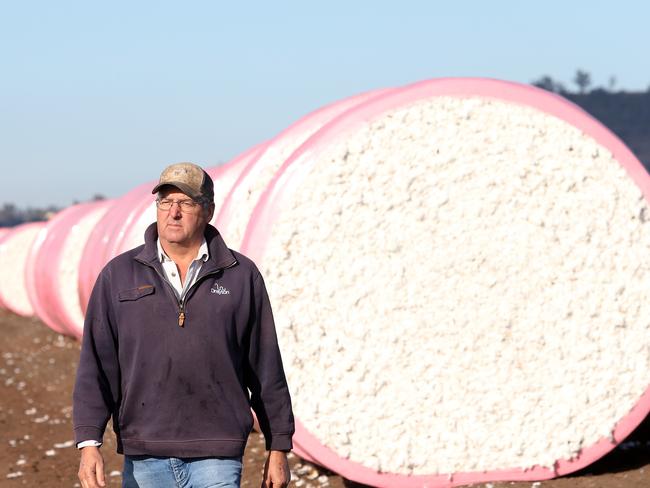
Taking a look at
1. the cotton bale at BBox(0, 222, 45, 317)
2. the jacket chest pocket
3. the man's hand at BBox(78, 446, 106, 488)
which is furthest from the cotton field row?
the cotton bale at BBox(0, 222, 45, 317)

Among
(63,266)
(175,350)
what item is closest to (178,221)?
(175,350)

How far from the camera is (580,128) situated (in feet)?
21.4

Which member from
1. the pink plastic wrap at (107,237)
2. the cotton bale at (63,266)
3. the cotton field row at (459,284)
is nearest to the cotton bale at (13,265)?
the cotton bale at (63,266)

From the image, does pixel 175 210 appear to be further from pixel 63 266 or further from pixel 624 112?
pixel 624 112

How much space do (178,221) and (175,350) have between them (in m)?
0.43

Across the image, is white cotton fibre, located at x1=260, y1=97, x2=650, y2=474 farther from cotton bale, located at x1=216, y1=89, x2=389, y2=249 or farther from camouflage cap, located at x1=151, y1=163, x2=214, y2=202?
camouflage cap, located at x1=151, y1=163, x2=214, y2=202

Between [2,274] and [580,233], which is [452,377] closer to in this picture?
[580,233]

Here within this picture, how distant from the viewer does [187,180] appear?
11.4 feet

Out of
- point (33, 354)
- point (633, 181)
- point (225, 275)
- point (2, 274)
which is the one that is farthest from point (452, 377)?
point (2, 274)

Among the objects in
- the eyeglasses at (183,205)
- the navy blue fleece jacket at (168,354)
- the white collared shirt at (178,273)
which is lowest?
the navy blue fleece jacket at (168,354)

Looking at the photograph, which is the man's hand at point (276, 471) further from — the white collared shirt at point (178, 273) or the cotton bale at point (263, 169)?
the cotton bale at point (263, 169)

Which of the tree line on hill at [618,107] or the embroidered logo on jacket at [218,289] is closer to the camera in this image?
the embroidered logo on jacket at [218,289]

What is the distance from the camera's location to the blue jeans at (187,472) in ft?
11.5

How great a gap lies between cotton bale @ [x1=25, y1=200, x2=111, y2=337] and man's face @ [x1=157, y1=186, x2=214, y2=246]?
Result: 36.1 ft
